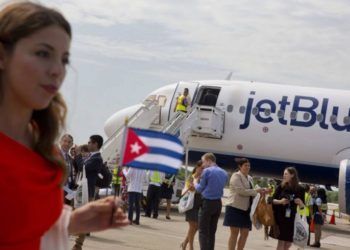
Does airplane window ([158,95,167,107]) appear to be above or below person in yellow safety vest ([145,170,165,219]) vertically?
above

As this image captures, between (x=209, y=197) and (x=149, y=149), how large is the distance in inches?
314

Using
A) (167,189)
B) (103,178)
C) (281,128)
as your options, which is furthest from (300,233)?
(281,128)

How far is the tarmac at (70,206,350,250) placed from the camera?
12.0m

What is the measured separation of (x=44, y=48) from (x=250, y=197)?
9095 millimetres

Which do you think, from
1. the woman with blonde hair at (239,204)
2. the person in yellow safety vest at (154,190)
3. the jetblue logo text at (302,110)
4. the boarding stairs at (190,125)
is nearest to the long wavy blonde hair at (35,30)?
the woman with blonde hair at (239,204)

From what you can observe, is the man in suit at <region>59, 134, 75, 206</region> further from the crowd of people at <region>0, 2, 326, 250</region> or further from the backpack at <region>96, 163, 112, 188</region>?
the crowd of people at <region>0, 2, 326, 250</region>

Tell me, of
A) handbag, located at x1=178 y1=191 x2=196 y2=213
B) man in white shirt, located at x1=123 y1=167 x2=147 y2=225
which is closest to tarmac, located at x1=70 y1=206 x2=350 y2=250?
man in white shirt, located at x1=123 y1=167 x2=147 y2=225

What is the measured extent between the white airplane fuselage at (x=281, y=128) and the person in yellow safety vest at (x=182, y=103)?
24 centimetres

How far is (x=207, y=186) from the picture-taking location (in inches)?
420

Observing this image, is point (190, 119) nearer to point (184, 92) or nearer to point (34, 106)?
point (184, 92)

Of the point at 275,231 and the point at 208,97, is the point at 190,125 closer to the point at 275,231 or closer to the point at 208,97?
the point at 208,97

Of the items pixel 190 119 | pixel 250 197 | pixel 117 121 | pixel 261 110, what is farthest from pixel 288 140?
pixel 250 197

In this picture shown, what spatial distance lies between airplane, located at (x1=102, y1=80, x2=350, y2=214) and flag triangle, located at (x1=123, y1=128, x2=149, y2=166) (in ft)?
61.6

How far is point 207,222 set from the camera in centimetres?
1068
